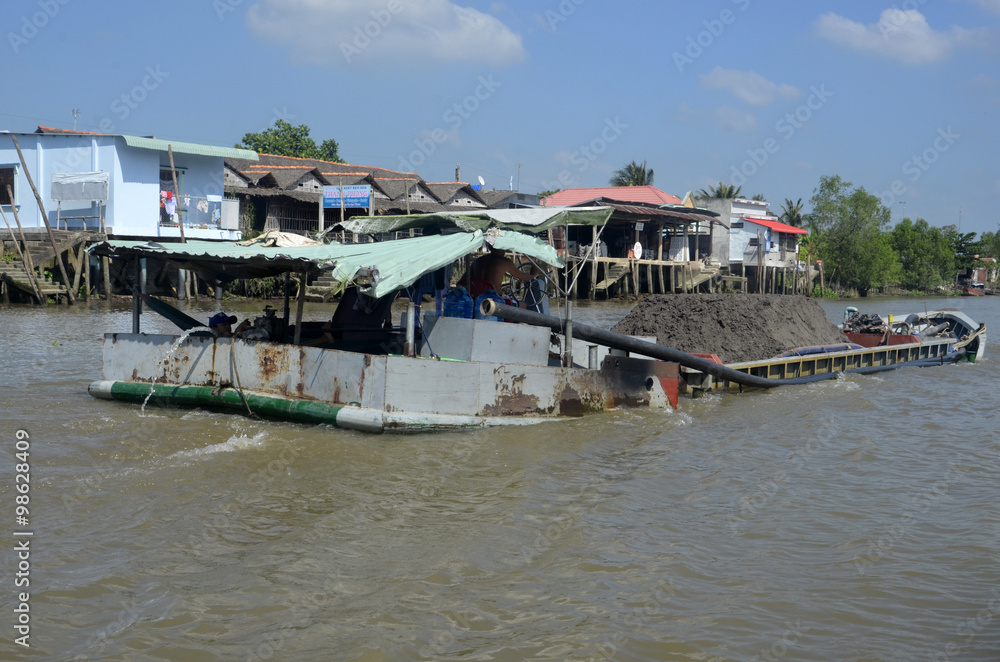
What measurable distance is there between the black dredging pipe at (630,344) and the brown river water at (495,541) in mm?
930

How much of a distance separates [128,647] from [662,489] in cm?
458

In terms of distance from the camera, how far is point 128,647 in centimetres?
408

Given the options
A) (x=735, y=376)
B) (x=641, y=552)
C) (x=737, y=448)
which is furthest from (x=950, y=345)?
(x=641, y=552)

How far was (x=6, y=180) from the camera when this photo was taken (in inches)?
1032

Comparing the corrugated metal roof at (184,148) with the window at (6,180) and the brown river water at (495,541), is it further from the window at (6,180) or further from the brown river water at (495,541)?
the brown river water at (495,541)

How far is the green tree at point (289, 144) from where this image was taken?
58.5m

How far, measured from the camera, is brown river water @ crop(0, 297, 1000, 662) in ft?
14.4

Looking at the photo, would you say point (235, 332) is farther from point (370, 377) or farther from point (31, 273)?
point (31, 273)

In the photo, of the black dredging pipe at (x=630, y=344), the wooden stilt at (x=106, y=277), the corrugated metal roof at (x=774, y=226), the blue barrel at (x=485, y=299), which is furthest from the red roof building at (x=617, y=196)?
the blue barrel at (x=485, y=299)

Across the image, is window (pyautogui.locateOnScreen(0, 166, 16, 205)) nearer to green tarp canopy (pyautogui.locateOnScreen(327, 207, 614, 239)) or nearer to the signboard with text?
the signboard with text

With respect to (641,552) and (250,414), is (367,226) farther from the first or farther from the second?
(641,552)

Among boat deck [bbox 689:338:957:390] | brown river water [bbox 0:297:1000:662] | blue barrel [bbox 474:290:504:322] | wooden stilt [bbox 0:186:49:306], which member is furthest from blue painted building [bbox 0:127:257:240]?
boat deck [bbox 689:338:957:390]

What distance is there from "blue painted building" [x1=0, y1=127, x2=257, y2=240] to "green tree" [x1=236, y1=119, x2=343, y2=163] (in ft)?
105

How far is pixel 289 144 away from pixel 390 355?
54.0 m
